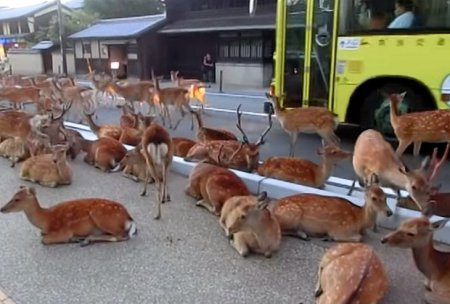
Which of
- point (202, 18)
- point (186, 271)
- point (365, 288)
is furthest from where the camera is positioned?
point (202, 18)

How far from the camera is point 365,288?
267 centimetres

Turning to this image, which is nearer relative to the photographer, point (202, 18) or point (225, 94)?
point (225, 94)

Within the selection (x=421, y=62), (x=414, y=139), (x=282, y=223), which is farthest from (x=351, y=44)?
(x=282, y=223)

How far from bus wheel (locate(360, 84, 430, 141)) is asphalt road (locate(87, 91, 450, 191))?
0.46 metres

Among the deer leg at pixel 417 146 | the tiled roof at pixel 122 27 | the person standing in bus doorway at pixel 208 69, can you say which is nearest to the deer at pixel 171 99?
the deer leg at pixel 417 146

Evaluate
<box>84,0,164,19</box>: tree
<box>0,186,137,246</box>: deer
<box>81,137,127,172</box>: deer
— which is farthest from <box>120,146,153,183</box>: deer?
<box>84,0,164,19</box>: tree

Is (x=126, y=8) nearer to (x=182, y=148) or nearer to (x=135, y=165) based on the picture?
(x=182, y=148)

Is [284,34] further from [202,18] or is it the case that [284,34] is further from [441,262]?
[202,18]

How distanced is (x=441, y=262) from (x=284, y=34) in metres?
6.09

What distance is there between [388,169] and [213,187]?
1.63 metres

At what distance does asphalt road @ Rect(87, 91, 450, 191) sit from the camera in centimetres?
629

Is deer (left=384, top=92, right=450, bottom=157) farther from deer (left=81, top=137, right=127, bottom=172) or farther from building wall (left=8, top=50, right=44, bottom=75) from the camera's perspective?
building wall (left=8, top=50, right=44, bottom=75)

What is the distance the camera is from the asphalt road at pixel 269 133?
629 centimetres

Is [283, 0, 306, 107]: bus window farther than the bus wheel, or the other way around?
[283, 0, 306, 107]: bus window
